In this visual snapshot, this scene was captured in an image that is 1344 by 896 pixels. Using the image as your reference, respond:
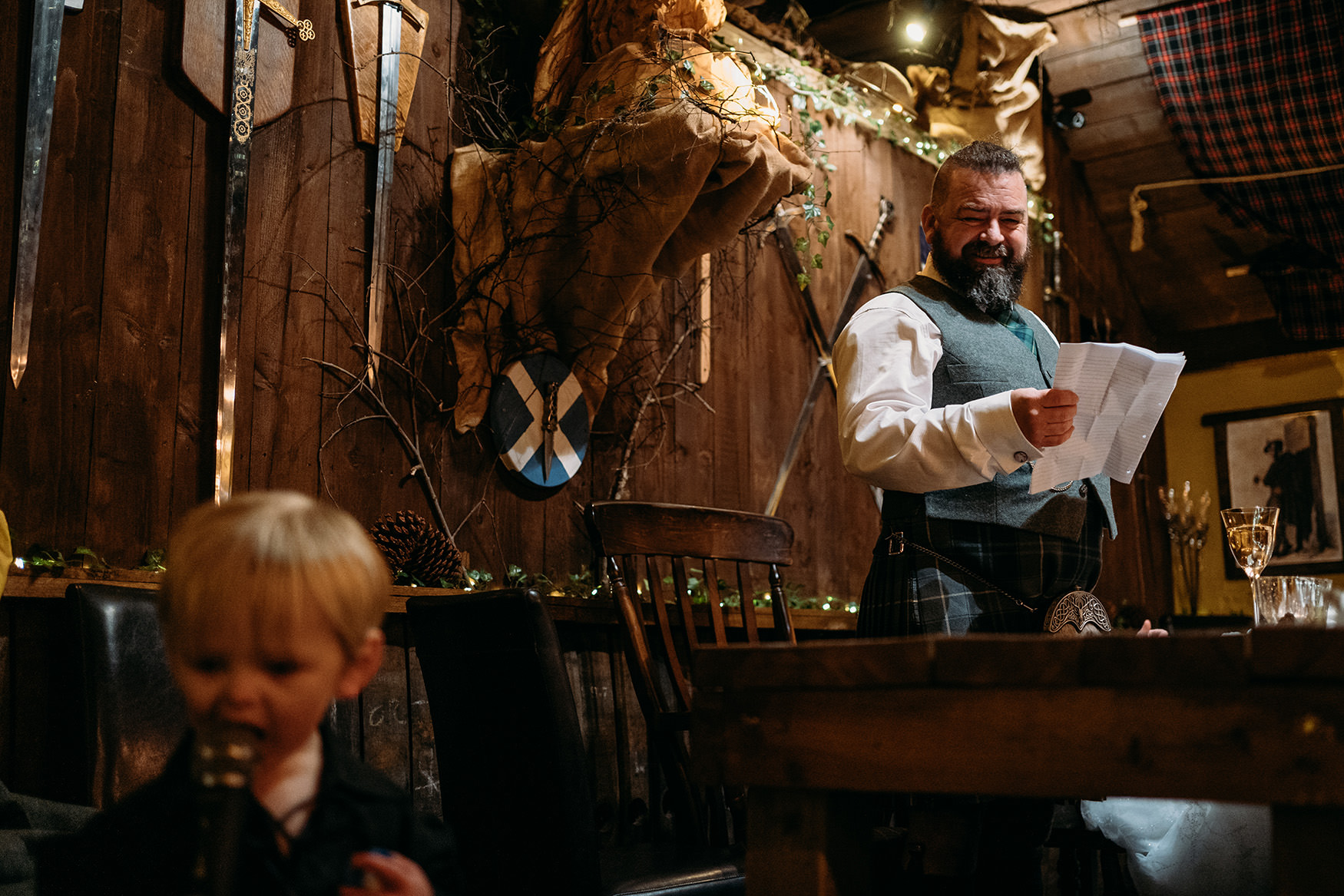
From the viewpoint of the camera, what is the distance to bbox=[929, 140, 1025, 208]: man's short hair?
2182mm

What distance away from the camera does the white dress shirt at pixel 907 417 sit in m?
1.75

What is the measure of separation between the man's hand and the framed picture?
3.88 metres

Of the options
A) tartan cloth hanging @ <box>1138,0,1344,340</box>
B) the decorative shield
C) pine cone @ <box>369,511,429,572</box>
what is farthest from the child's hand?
tartan cloth hanging @ <box>1138,0,1344,340</box>

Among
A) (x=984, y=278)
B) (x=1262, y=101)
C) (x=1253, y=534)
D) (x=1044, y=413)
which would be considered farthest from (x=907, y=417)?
(x=1262, y=101)

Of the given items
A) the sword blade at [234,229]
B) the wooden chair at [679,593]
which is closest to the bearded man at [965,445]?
the wooden chair at [679,593]

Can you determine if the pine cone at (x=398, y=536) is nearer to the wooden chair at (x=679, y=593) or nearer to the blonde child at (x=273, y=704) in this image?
the wooden chair at (x=679, y=593)

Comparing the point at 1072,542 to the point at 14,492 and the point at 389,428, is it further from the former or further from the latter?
the point at 14,492

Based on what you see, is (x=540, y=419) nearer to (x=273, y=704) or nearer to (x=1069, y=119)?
(x=273, y=704)

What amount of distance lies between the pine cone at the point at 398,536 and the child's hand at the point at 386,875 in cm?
164

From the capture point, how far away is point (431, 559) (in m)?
2.50

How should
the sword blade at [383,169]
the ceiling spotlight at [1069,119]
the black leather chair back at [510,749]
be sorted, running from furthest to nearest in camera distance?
1. the ceiling spotlight at [1069,119]
2. the sword blade at [383,169]
3. the black leather chair back at [510,749]

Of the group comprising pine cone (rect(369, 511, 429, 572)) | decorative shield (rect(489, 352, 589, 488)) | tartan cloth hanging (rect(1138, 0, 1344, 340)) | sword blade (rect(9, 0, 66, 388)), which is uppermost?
tartan cloth hanging (rect(1138, 0, 1344, 340))

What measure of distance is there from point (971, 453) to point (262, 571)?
46.1 inches

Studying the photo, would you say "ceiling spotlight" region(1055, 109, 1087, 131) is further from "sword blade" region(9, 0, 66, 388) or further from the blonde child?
the blonde child
